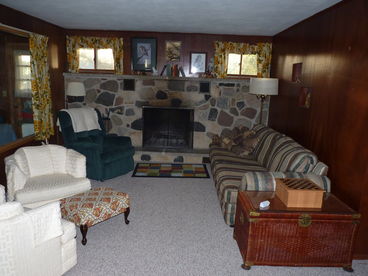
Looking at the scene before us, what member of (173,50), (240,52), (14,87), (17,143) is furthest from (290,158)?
(14,87)

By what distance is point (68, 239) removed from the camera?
97.7 inches

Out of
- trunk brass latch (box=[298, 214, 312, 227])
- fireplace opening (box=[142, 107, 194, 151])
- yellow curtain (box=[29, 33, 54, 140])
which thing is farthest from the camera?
fireplace opening (box=[142, 107, 194, 151])

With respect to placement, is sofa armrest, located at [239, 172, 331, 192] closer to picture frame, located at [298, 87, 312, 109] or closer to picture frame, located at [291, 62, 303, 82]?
picture frame, located at [298, 87, 312, 109]

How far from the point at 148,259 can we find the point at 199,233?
710 millimetres

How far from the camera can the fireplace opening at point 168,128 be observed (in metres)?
6.11

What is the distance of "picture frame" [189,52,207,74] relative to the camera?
5898mm

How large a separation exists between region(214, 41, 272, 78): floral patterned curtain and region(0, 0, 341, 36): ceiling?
0.98 ft

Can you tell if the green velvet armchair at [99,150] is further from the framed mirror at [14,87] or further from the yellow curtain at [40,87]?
the framed mirror at [14,87]

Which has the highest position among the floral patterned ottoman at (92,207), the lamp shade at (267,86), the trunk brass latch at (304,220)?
the lamp shade at (267,86)

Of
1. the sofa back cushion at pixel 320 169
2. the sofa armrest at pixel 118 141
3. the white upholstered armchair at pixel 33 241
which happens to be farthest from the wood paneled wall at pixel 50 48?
the sofa back cushion at pixel 320 169

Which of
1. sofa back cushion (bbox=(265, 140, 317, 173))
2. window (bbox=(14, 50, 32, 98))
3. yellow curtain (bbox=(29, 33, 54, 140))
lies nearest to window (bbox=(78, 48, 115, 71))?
yellow curtain (bbox=(29, 33, 54, 140))

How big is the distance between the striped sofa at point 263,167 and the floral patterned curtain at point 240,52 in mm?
1559

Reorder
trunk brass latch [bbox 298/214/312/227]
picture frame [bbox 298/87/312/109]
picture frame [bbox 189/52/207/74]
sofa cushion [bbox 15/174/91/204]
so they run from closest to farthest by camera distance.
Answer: trunk brass latch [bbox 298/214/312/227], sofa cushion [bbox 15/174/91/204], picture frame [bbox 298/87/312/109], picture frame [bbox 189/52/207/74]

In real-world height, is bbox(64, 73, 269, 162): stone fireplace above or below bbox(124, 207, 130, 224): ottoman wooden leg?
above
